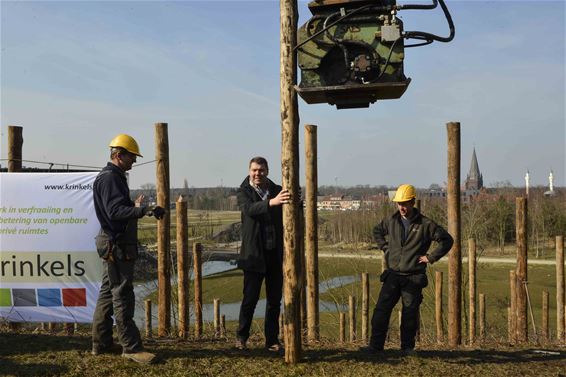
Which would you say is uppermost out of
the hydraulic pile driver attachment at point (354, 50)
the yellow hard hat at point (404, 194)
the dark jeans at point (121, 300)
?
the hydraulic pile driver attachment at point (354, 50)

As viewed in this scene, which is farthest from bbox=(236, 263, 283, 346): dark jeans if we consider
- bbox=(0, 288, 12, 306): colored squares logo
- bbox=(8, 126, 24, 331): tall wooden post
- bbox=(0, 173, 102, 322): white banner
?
bbox=(8, 126, 24, 331): tall wooden post

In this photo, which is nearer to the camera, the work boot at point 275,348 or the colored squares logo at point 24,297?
the work boot at point 275,348

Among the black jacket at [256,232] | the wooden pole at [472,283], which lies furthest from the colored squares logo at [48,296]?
the wooden pole at [472,283]

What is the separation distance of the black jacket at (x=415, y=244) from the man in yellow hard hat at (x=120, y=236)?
105 inches

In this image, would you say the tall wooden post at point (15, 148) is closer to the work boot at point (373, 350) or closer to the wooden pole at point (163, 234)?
the wooden pole at point (163, 234)

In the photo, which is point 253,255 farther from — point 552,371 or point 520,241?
point 520,241

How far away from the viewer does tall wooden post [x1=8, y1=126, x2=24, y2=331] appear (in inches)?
296

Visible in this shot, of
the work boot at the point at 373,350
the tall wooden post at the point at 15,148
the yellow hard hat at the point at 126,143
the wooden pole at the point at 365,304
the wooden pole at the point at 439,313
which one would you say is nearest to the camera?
the yellow hard hat at the point at 126,143

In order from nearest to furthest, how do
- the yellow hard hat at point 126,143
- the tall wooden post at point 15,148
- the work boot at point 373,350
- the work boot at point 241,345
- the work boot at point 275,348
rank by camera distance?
the yellow hard hat at point 126,143 < the work boot at point 373,350 < the work boot at point 275,348 < the work boot at point 241,345 < the tall wooden post at point 15,148

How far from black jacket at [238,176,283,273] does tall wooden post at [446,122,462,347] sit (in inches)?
110

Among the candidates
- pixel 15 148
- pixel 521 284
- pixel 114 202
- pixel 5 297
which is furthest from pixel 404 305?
pixel 15 148

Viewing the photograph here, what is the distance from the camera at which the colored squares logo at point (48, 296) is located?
6.92 meters

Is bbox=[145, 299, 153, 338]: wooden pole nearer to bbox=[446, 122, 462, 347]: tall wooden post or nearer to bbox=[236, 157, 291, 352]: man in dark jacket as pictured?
bbox=[236, 157, 291, 352]: man in dark jacket

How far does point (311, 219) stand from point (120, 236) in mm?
3321
